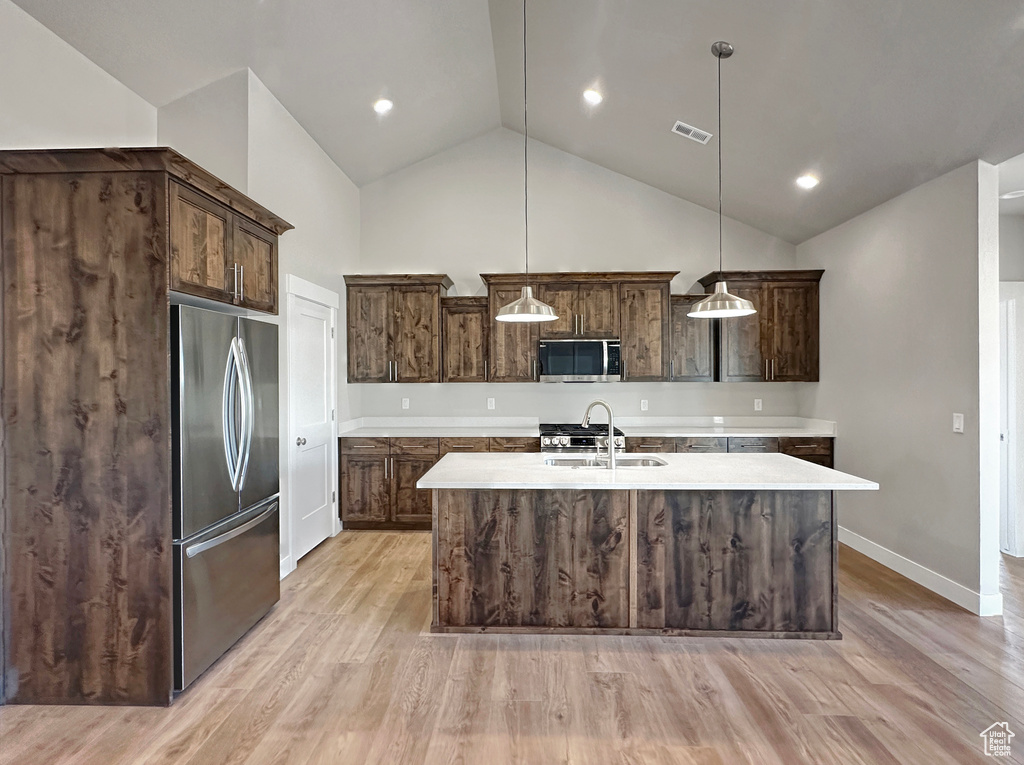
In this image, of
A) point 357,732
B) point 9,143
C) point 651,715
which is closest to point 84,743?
point 357,732

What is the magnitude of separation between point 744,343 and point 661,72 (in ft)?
8.72

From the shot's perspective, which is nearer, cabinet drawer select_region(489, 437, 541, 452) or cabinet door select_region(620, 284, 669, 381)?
cabinet drawer select_region(489, 437, 541, 452)

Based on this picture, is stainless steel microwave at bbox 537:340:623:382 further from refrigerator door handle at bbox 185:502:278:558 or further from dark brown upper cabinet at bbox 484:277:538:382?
refrigerator door handle at bbox 185:502:278:558

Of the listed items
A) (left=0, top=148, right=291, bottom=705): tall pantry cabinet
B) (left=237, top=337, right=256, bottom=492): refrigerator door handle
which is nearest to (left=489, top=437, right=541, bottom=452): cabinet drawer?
(left=237, top=337, right=256, bottom=492): refrigerator door handle

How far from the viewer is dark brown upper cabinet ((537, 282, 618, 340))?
5438mm

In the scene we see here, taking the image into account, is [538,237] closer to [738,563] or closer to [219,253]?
[219,253]

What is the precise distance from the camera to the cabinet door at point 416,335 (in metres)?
5.47

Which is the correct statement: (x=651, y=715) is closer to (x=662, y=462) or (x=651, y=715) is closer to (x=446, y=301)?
(x=662, y=462)

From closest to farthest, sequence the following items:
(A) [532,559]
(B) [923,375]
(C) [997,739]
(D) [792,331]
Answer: (C) [997,739], (A) [532,559], (B) [923,375], (D) [792,331]

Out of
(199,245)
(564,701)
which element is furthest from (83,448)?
(564,701)

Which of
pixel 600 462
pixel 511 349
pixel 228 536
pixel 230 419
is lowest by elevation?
pixel 228 536

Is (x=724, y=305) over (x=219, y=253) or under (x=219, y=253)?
under

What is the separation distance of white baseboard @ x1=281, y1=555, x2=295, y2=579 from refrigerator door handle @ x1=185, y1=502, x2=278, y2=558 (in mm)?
916

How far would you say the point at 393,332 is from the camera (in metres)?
5.51
